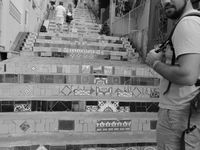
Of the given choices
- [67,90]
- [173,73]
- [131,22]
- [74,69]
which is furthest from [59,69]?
[131,22]

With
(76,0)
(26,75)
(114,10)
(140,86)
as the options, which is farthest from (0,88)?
(76,0)

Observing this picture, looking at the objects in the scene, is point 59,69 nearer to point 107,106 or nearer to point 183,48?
point 107,106

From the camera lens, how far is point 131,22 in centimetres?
774

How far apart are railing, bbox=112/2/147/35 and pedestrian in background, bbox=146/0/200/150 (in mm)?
5233

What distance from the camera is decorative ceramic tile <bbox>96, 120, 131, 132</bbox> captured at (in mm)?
2717

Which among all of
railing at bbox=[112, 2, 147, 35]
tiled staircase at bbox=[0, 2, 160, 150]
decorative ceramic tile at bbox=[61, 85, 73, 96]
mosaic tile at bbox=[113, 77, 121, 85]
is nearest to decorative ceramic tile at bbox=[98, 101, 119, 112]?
tiled staircase at bbox=[0, 2, 160, 150]

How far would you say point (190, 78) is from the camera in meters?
1.14

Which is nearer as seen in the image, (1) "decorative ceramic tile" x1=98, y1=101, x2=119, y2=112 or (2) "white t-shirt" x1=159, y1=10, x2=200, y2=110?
(2) "white t-shirt" x1=159, y1=10, x2=200, y2=110

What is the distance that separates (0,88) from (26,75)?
42 cm

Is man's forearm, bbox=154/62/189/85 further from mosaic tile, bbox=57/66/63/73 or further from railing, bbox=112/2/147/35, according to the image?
railing, bbox=112/2/147/35

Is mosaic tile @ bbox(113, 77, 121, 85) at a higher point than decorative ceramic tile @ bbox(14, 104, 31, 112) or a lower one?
higher

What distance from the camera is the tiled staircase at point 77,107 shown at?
99.4 inches

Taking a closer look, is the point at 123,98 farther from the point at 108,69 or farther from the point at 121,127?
the point at 108,69

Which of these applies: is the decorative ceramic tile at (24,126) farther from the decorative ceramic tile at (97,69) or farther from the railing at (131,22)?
the railing at (131,22)
